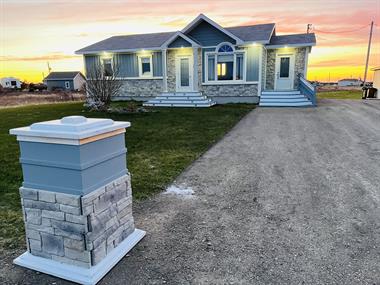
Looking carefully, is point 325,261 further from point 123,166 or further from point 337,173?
point 337,173

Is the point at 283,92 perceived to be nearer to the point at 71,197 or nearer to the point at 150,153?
the point at 150,153

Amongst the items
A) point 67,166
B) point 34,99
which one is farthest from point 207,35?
point 34,99

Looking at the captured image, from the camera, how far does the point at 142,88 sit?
19609 mm

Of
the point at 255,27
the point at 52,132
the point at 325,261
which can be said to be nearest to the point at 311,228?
the point at 325,261

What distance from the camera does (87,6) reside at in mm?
15125

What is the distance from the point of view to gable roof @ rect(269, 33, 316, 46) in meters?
16.6

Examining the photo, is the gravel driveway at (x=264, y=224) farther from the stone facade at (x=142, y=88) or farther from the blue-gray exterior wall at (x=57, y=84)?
the blue-gray exterior wall at (x=57, y=84)

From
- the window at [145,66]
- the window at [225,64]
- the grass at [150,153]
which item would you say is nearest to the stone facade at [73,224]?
the grass at [150,153]

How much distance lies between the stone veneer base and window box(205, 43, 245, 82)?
15.7m

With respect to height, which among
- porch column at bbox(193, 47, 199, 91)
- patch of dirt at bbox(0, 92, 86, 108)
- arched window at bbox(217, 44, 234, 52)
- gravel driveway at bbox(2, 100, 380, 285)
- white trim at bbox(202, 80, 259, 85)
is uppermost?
arched window at bbox(217, 44, 234, 52)

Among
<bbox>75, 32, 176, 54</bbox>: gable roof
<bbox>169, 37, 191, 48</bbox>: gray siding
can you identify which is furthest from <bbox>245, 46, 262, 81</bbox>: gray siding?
<bbox>75, 32, 176, 54</bbox>: gable roof

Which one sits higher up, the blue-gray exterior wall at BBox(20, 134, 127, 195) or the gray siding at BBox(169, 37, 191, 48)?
the gray siding at BBox(169, 37, 191, 48)

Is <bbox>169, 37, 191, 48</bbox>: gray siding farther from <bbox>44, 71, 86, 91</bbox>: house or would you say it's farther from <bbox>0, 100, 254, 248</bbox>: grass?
<bbox>44, 71, 86, 91</bbox>: house

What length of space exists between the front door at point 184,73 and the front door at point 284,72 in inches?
215
